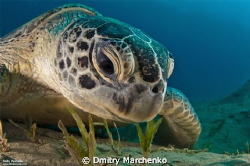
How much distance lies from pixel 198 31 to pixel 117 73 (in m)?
79.5

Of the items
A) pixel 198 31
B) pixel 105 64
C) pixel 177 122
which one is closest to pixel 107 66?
pixel 105 64

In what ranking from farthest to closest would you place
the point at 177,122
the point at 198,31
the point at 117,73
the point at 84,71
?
the point at 198,31 → the point at 177,122 → the point at 84,71 → the point at 117,73

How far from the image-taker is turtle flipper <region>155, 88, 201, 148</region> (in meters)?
3.06

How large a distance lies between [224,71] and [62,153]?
74592 millimetres

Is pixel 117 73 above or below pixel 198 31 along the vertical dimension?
below

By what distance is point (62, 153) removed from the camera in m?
1.72

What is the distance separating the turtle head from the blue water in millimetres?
52359

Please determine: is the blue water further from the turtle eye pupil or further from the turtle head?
the turtle eye pupil

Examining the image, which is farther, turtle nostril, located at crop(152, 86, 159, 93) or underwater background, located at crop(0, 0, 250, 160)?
underwater background, located at crop(0, 0, 250, 160)

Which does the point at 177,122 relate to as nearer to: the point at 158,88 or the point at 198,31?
the point at 158,88

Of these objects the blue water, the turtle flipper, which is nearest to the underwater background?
the blue water

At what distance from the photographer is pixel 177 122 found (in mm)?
3359

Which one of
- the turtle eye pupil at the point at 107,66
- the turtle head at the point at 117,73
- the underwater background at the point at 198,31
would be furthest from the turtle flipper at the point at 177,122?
the underwater background at the point at 198,31

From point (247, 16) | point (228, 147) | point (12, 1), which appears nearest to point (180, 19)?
point (247, 16)
